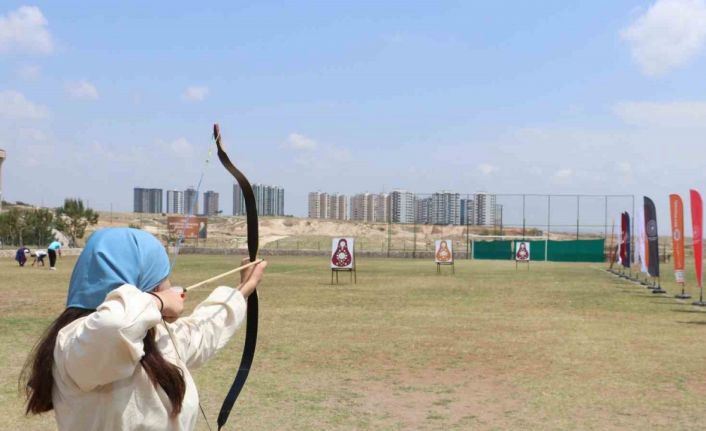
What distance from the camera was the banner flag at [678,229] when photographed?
19.2 meters

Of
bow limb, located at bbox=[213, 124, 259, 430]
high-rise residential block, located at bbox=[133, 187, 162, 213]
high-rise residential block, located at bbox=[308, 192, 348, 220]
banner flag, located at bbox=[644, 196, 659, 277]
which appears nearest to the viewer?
bow limb, located at bbox=[213, 124, 259, 430]

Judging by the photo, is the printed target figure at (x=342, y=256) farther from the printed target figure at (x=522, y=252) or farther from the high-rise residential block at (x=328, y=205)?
the high-rise residential block at (x=328, y=205)

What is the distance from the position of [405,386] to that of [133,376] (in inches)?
255

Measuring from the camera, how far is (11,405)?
6938mm

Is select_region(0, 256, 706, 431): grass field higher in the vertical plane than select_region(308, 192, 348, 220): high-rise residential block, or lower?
lower

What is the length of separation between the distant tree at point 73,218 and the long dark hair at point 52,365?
60.3 meters

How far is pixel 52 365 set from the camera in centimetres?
190

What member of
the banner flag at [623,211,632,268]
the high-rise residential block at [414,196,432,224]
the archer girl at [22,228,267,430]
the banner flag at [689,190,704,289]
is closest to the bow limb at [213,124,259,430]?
the archer girl at [22,228,267,430]

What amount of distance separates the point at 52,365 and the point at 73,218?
60898mm

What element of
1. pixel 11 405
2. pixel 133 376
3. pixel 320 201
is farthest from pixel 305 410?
pixel 320 201

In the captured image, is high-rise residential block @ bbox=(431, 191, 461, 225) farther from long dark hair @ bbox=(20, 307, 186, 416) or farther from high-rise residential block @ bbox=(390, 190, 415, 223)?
long dark hair @ bbox=(20, 307, 186, 416)

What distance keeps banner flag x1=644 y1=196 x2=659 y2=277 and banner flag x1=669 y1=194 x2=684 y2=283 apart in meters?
2.44

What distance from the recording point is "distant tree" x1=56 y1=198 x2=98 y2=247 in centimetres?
5934

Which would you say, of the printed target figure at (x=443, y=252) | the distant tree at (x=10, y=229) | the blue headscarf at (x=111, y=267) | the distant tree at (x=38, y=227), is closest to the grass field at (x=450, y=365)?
the blue headscarf at (x=111, y=267)
